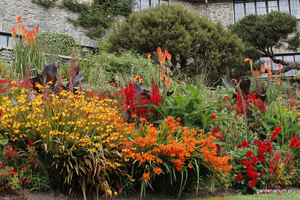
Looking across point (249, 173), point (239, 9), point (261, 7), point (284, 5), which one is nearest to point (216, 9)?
point (239, 9)

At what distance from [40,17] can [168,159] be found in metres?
11.5

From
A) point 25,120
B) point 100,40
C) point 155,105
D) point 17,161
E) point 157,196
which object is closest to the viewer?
point 17,161

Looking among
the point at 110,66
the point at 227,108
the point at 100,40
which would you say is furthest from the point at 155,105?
the point at 100,40

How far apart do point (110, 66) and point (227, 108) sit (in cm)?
386

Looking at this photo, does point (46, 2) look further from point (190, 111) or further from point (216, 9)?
point (190, 111)

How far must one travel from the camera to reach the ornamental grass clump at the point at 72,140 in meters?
2.81

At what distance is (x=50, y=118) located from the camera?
3.02m

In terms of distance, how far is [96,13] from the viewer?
44.8 ft

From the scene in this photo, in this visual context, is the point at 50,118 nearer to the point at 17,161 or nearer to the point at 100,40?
the point at 17,161

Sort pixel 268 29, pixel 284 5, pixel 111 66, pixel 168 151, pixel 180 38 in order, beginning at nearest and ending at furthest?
pixel 168 151, pixel 111 66, pixel 180 38, pixel 268 29, pixel 284 5

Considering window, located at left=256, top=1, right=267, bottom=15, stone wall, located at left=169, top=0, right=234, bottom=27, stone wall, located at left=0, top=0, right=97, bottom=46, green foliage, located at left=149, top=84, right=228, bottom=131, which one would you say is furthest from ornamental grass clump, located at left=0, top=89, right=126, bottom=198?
window, located at left=256, top=1, right=267, bottom=15

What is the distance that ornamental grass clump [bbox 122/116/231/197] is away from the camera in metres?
2.97

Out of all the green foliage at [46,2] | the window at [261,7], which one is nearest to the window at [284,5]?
the window at [261,7]

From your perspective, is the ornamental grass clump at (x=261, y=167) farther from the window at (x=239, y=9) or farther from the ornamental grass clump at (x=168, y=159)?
the window at (x=239, y=9)
